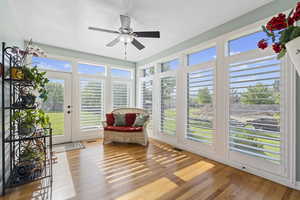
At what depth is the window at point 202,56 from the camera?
10.1 ft

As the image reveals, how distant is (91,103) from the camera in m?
4.45

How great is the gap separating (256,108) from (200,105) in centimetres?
108

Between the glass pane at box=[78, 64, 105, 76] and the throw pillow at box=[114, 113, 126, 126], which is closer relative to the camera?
the throw pillow at box=[114, 113, 126, 126]

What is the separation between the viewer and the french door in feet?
12.7

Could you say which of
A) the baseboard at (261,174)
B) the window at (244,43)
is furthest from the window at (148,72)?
the baseboard at (261,174)

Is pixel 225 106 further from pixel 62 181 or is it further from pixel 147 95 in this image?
pixel 62 181

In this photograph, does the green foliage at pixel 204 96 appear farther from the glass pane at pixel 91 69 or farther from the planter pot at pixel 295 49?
the glass pane at pixel 91 69

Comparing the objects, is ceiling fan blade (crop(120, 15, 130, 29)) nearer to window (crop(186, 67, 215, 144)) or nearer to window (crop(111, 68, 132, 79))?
window (crop(186, 67, 215, 144))

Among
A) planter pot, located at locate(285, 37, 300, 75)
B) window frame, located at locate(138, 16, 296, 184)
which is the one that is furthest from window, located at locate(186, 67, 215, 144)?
planter pot, located at locate(285, 37, 300, 75)

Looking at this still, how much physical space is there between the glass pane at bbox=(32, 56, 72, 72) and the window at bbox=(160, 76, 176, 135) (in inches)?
110

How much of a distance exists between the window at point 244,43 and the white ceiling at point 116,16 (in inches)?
16.4

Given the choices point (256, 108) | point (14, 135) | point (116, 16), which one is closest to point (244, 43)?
point (256, 108)

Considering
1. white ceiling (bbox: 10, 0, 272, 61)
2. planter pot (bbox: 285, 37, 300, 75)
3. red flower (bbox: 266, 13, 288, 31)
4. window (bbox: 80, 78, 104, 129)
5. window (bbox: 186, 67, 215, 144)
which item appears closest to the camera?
planter pot (bbox: 285, 37, 300, 75)

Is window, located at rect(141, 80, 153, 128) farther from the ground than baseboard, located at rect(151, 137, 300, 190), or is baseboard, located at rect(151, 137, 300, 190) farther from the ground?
window, located at rect(141, 80, 153, 128)
